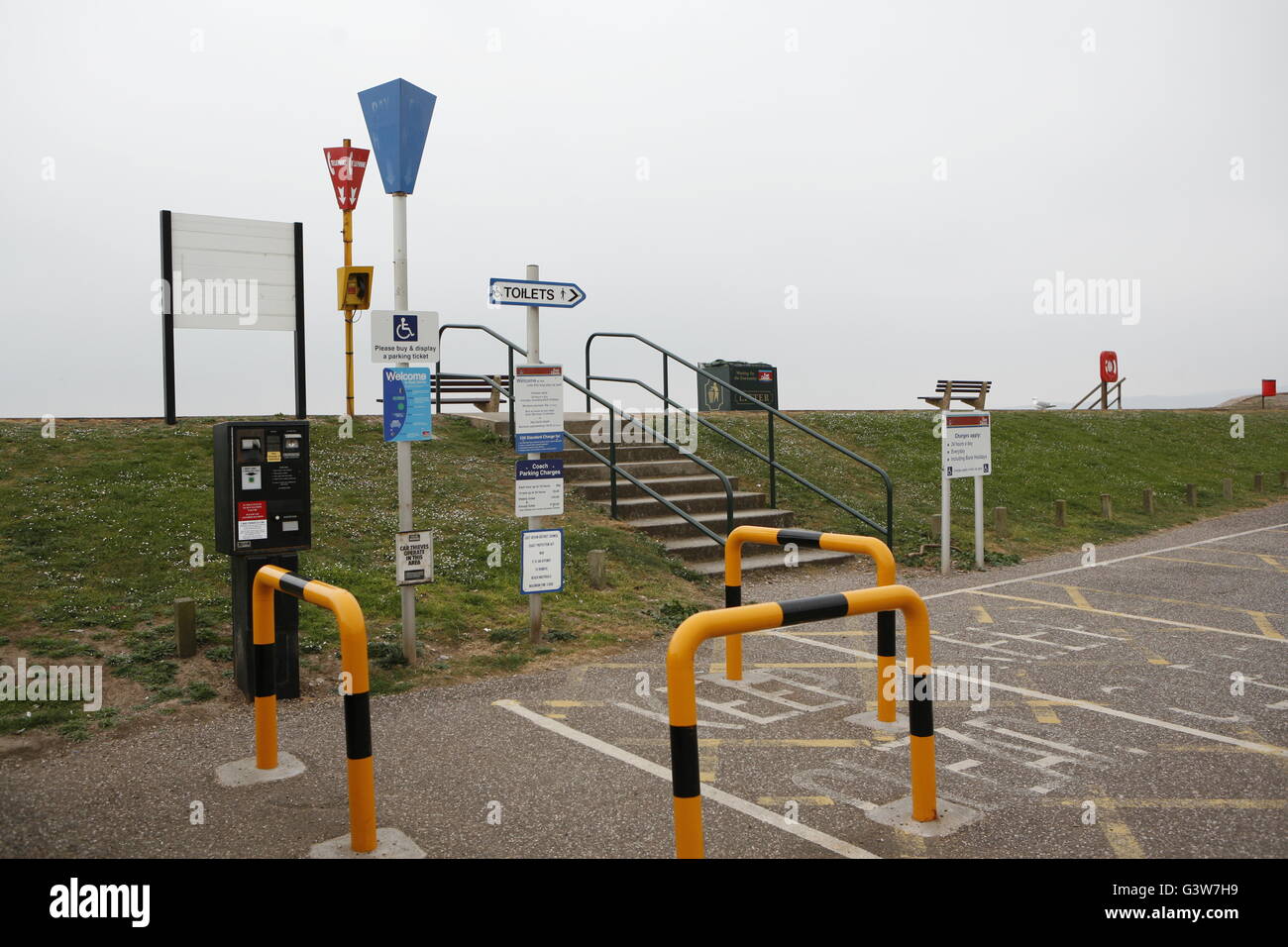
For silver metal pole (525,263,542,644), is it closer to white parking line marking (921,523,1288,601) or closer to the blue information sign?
the blue information sign

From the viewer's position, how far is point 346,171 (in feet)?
47.4

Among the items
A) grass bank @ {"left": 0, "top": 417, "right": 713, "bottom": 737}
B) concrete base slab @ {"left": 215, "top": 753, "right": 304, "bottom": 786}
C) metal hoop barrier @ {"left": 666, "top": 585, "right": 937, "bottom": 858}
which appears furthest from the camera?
grass bank @ {"left": 0, "top": 417, "right": 713, "bottom": 737}

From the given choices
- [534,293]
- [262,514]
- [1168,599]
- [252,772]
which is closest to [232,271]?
[534,293]

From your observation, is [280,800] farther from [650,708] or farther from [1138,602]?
[1138,602]

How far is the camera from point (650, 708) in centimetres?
584

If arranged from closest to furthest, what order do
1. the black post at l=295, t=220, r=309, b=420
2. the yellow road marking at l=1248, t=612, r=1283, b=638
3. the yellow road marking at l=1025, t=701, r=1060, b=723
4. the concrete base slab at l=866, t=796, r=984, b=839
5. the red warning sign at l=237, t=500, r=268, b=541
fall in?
the concrete base slab at l=866, t=796, r=984, b=839 → the yellow road marking at l=1025, t=701, r=1060, b=723 → the red warning sign at l=237, t=500, r=268, b=541 → the yellow road marking at l=1248, t=612, r=1283, b=638 → the black post at l=295, t=220, r=309, b=420

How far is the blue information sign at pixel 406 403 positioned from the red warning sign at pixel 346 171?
29.0 feet

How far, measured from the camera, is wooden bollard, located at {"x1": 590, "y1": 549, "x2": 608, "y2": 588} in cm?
862

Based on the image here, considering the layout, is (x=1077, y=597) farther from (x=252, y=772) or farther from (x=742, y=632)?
(x=252, y=772)

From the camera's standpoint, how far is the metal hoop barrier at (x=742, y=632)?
341 cm

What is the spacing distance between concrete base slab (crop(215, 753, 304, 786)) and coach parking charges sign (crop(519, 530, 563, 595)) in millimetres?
2349

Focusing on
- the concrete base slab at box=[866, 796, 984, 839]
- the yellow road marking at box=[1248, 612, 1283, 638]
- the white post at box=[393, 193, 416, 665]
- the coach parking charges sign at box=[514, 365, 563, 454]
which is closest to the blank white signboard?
the white post at box=[393, 193, 416, 665]

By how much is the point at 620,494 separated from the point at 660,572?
2.00 m
